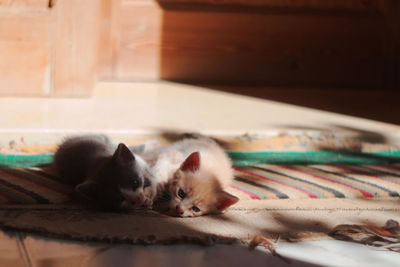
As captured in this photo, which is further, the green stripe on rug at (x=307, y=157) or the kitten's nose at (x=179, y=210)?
the green stripe on rug at (x=307, y=157)

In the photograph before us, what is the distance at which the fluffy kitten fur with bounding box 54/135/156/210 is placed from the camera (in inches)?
71.0

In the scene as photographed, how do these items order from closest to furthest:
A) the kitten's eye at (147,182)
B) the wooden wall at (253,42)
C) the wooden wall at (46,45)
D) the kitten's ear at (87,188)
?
the kitten's ear at (87,188), the kitten's eye at (147,182), the wooden wall at (46,45), the wooden wall at (253,42)

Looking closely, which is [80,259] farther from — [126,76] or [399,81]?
[399,81]

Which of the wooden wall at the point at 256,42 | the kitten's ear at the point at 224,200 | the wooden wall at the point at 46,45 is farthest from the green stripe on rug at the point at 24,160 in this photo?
the wooden wall at the point at 256,42

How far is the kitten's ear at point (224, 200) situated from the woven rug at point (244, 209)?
0.12 ft

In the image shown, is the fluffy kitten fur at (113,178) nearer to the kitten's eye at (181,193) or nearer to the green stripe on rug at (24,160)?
the kitten's eye at (181,193)

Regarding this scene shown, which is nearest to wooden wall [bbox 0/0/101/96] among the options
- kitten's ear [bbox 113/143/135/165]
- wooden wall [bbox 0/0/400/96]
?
wooden wall [bbox 0/0/400/96]

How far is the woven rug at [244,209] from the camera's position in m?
1.61

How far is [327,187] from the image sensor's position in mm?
2162

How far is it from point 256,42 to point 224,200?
9.53 ft

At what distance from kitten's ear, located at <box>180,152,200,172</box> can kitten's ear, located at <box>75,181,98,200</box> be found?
1.00 feet

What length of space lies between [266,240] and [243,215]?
256mm

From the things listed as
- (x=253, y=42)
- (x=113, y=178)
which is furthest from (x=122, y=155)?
(x=253, y=42)

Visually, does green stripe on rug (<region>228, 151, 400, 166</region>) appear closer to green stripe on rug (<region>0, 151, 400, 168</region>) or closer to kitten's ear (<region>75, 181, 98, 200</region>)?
green stripe on rug (<region>0, 151, 400, 168</region>)
